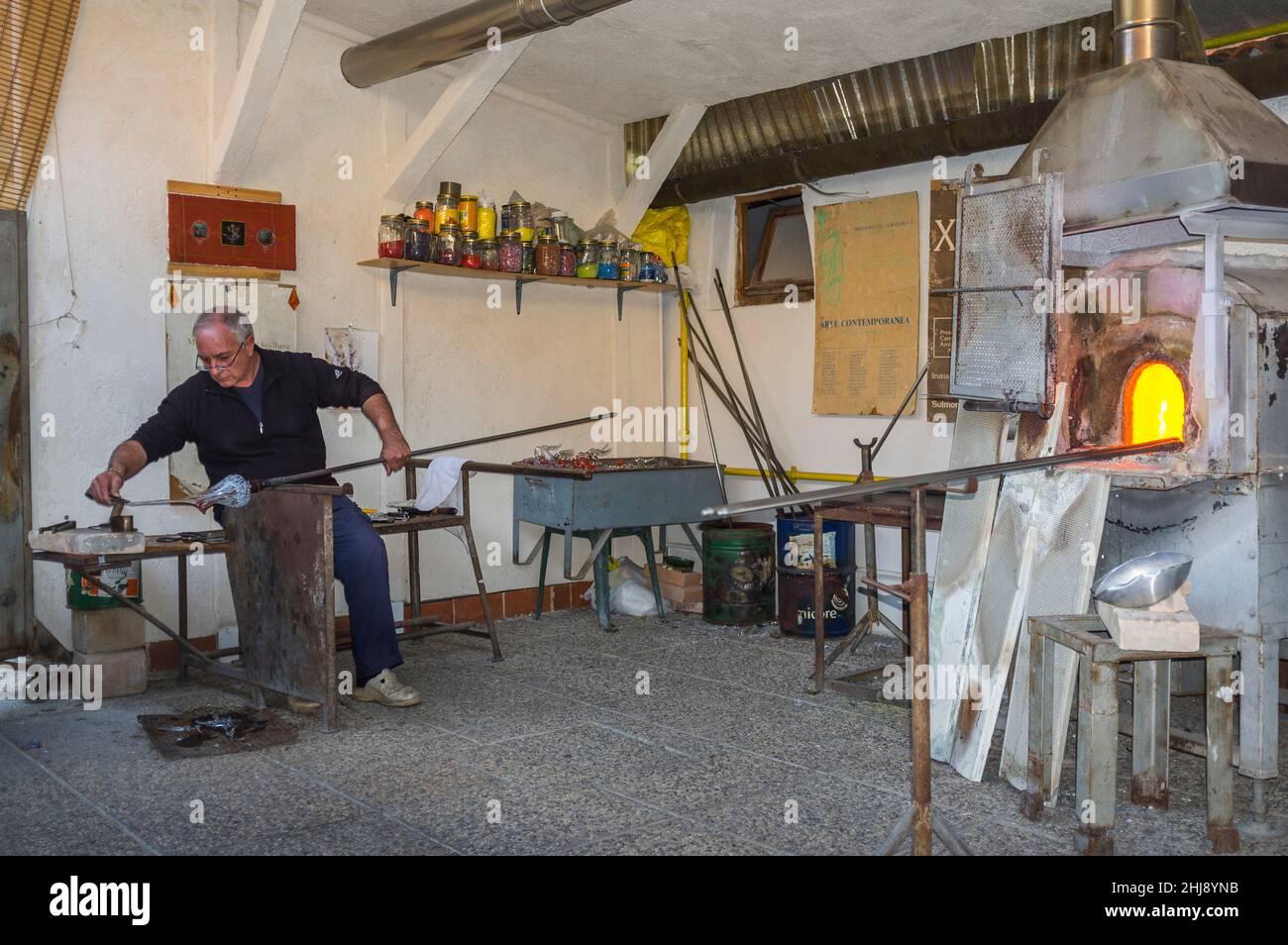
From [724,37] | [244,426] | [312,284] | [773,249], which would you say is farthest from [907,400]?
[244,426]

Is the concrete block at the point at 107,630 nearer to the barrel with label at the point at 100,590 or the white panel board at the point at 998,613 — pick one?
the barrel with label at the point at 100,590

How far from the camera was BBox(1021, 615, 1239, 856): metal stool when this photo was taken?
274cm

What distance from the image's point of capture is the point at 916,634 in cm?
242

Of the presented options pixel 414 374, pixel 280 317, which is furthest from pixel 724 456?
pixel 280 317

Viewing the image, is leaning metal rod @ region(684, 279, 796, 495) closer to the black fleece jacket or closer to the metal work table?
the metal work table

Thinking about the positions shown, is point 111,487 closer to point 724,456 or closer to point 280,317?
point 280,317

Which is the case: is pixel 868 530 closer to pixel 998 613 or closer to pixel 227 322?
pixel 998 613

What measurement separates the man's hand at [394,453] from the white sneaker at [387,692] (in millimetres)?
785

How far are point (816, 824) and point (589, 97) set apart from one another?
4337mm

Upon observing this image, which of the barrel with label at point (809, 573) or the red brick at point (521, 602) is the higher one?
the barrel with label at point (809, 573)

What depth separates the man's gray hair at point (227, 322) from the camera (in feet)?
13.9

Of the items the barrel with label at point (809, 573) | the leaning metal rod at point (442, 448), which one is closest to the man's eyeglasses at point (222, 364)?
the leaning metal rod at point (442, 448)

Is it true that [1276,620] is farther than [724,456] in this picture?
No

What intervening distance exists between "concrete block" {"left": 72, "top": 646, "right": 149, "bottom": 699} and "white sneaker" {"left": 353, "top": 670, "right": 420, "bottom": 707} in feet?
2.99
